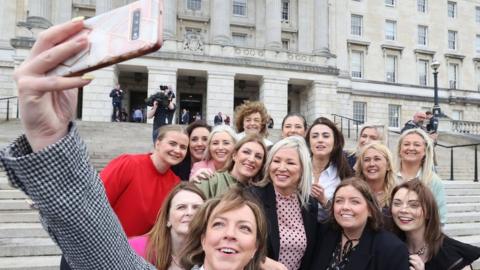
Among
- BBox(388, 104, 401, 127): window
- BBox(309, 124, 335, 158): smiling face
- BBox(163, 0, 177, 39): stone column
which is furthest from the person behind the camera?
BBox(388, 104, 401, 127): window

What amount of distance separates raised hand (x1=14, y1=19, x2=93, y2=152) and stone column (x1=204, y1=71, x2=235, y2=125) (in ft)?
89.6

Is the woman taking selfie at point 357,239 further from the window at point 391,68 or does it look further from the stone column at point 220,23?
the window at point 391,68

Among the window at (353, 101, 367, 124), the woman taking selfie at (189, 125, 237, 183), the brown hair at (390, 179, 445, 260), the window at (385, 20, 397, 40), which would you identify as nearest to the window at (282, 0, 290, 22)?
the window at (353, 101, 367, 124)

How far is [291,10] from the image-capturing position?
3634cm

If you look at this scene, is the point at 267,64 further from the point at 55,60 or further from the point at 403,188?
the point at 55,60

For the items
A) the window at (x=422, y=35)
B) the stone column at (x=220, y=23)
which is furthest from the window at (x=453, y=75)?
the stone column at (x=220, y=23)

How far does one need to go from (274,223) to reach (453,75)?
45.0m

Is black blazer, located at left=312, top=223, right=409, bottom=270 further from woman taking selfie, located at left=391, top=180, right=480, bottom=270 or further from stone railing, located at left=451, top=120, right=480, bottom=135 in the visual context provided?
stone railing, located at left=451, top=120, right=480, bottom=135

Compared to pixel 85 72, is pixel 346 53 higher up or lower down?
higher up

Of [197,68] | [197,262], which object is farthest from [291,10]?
[197,262]

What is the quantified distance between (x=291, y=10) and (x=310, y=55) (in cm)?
737

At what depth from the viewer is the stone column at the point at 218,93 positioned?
2836 centimetres

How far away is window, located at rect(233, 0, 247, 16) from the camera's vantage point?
35.6 meters

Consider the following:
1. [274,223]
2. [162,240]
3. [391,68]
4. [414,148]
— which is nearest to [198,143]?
[274,223]
